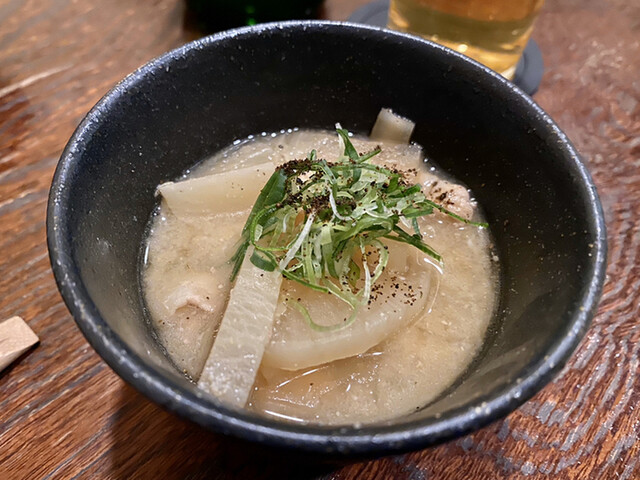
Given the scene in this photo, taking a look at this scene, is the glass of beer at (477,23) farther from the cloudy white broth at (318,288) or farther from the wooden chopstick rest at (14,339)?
the wooden chopstick rest at (14,339)

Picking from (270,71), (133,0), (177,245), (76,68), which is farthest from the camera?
(133,0)

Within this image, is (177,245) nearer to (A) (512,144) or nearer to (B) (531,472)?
(A) (512,144)

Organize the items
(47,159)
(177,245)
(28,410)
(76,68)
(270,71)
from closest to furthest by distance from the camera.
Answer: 1. (28,410)
2. (177,245)
3. (270,71)
4. (47,159)
5. (76,68)

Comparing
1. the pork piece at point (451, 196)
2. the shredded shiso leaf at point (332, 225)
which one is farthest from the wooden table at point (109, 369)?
the pork piece at point (451, 196)

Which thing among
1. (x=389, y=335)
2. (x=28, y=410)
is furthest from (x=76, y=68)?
(x=389, y=335)

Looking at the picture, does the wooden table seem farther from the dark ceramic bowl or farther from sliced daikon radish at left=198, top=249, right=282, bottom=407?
the dark ceramic bowl

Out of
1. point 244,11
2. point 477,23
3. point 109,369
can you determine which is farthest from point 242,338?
point 244,11

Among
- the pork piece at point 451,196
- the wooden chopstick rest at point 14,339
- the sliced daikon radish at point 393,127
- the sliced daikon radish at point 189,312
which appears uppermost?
the sliced daikon radish at point 393,127
